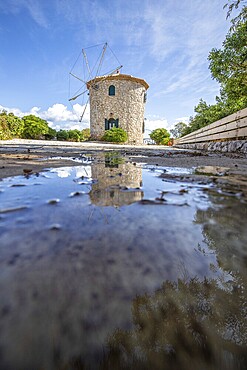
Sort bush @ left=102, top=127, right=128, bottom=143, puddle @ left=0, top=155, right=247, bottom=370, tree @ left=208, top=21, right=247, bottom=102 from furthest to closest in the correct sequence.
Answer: bush @ left=102, top=127, right=128, bottom=143
tree @ left=208, top=21, right=247, bottom=102
puddle @ left=0, top=155, right=247, bottom=370

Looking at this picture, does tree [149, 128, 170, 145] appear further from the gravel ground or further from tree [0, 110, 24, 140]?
the gravel ground

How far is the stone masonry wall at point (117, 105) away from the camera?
83.3 ft

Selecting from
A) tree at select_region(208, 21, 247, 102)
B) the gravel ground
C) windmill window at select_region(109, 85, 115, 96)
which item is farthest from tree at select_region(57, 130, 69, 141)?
tree at select_region(208, 21, 247, 102)

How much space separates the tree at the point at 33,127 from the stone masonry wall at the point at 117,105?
6196 mm

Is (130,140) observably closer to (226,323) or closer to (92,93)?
(92,93)

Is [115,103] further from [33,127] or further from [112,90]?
[33,127]

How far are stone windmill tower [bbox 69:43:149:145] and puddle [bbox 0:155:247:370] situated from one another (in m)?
26.2

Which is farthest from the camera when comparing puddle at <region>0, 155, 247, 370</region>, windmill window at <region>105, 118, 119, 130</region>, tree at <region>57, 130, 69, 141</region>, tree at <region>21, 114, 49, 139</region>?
tree at <region>57, 130, 69, 141</region>

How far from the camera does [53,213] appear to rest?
95 cm

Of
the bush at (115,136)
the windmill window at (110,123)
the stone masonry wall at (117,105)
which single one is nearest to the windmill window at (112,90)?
the stone masonry wall at (117,105)

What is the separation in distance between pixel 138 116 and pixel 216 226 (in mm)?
28136

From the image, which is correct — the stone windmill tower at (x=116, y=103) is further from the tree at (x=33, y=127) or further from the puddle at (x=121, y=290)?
the puddle at (x=121, y=290)

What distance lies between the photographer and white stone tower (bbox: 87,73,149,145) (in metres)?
25.3

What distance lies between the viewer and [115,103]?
2569cm
